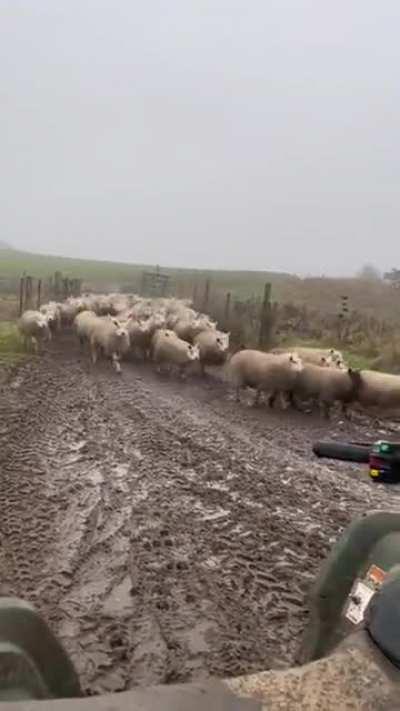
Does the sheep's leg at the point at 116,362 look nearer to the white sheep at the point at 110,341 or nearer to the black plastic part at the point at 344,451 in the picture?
the white sheep at the point at 110,341

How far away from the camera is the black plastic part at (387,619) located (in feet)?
5.20

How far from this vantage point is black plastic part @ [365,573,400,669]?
5.20 ft

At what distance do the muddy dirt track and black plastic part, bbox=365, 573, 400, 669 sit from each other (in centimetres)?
255

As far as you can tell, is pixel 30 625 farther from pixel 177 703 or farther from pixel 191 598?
pixel 191 598

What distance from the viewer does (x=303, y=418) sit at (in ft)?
43.3

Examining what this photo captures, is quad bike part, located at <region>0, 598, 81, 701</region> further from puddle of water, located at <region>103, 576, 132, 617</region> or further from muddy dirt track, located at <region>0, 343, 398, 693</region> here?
puddle of water, located at <region>103, 576, 132, 617</region>

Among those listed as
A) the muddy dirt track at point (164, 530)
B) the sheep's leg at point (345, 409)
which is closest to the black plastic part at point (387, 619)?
the muddy dirt track at point (164, 530)

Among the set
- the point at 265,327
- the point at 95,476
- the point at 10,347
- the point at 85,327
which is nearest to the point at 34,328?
the point at 85,327

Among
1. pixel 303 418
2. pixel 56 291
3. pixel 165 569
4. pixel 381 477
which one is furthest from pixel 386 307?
pixel 381 477

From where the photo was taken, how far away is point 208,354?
58.9 feet

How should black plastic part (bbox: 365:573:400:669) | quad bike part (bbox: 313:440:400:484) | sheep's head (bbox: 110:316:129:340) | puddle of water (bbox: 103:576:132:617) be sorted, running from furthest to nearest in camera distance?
sheep's head (bbox: 110:316:129:340), puddle of water (bbox: 103:576:132:617), quad bike part (bbox: 313:440:400:484), black plastic part (bbox: 365:573:400:669)

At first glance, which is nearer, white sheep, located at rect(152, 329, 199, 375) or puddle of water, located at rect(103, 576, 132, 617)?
puddle of water, located at rect(103, 576, 132, 617)

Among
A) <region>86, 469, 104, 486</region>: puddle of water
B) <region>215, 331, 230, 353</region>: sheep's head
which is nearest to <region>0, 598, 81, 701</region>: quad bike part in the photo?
<region>86, 469, 104, 486</region>: puddle of water

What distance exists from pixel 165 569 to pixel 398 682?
401 cm
